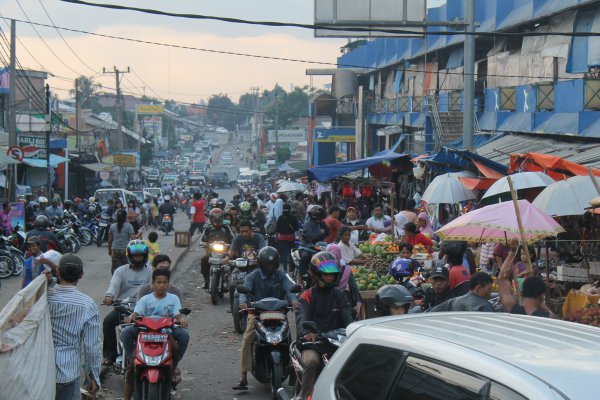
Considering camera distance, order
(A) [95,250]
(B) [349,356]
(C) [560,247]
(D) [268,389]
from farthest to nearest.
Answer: (A) [95,250]
(C) [560,247]
(D) [268,389]
(B) [349,356]

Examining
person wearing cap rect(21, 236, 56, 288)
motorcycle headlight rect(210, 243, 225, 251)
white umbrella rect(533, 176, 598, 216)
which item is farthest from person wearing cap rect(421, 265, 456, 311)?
motorcycle headlight rect(210, 243, 225, 251)

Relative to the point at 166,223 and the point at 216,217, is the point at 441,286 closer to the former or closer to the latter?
the point at 216,217

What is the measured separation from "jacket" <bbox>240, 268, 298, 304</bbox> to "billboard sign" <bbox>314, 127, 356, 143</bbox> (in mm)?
40921

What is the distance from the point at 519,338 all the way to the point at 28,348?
360 cm

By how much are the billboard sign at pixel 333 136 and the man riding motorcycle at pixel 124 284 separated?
135ft

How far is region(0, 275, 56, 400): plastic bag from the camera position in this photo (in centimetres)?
599

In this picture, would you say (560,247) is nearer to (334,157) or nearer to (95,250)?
(95,250)

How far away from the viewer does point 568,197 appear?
10.7 metres

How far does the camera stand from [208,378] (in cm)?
1007

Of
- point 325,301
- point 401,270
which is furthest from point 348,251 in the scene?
point 325,301

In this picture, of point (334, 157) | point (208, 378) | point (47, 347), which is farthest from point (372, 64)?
point (47, 347)

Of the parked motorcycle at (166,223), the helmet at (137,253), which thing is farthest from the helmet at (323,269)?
the parked motorcycle at (166,223)

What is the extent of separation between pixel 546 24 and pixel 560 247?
1320 centimetres

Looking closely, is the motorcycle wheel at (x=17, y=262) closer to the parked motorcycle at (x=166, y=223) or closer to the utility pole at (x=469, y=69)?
the utility pole at (x=469, y=69)
